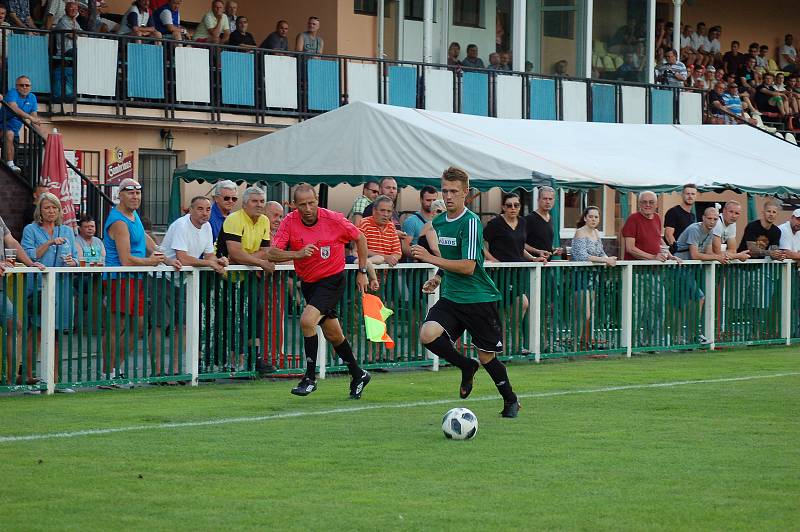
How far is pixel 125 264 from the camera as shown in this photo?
1468 cm

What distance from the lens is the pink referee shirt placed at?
44.3 ft

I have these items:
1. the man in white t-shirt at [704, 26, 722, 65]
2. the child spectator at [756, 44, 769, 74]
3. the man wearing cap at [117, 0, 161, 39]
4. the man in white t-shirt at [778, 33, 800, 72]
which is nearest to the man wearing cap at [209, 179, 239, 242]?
the man wearing cap at [117, 0, 161, 39]

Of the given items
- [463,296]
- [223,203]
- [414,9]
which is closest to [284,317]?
[223,203]

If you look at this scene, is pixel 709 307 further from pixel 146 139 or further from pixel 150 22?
pixel 150 22

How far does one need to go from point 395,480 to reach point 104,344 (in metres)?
5.97

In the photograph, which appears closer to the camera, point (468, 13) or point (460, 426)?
point (460, 426)

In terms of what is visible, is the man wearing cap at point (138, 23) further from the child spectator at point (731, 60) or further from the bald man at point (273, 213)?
the child spectator at point (731, 60)

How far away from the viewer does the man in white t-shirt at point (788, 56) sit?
1654 inches

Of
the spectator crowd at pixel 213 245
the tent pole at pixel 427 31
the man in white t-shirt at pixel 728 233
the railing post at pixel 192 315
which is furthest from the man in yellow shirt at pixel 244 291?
the tent pole at pixel 427 31

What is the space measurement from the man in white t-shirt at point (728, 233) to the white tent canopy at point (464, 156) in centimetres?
81

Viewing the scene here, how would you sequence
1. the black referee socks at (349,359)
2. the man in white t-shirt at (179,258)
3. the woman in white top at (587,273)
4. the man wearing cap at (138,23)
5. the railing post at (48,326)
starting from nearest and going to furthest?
the black referee socks at (349,359)
the railing post at (48,326)
the man in white t-shirt at (179,258)
the woman in white top at (587,273)
the man wearing cap at (138,23)

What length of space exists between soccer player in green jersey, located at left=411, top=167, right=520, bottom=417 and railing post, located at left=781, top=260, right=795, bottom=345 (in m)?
10.1

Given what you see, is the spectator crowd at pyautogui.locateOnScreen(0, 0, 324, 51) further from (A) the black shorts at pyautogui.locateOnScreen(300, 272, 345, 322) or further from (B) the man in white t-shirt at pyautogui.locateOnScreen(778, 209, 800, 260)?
(A) the black shorts at pyautogui.locateOnScreen(300, 272, 345, 322)

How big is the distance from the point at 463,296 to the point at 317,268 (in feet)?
6.40
